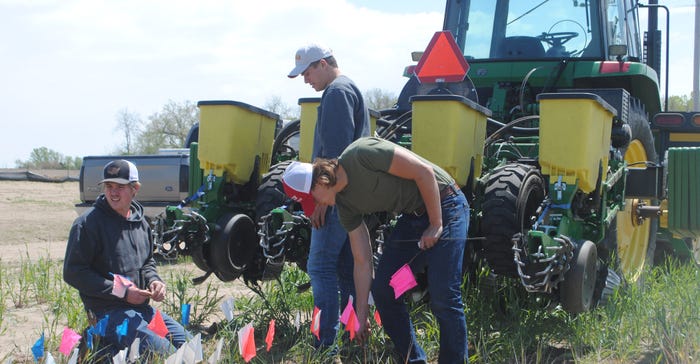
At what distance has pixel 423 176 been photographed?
11.9 feet

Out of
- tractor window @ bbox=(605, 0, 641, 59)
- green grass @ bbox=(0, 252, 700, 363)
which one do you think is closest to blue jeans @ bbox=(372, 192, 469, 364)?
green grass @ bbox=(0, 252, 700, 363)

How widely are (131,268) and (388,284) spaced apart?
1379mm

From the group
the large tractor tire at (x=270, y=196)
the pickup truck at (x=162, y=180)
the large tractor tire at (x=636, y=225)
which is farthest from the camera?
the pickup truck at (x=162, y=180)

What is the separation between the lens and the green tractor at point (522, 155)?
436cm

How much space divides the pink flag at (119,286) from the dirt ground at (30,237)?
0.66 m

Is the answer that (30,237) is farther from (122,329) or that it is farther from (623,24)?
(623,24)

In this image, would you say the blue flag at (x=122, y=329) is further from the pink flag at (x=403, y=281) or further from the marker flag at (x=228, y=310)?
the pink flag at (x=403, y=281)

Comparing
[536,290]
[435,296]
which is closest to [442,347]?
[435,296]

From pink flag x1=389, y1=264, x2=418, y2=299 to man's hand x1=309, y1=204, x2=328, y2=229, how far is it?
2.07 ft

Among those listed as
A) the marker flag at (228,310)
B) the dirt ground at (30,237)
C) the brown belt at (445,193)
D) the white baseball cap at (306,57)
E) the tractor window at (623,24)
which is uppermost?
the tractor window at (623,24)

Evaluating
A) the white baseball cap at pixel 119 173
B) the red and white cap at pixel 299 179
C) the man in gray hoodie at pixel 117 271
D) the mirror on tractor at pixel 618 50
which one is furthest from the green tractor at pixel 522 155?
the red and white cap at pixel 299 179

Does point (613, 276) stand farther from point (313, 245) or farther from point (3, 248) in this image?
point (3, 248)

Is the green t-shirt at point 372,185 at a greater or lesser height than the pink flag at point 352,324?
greater

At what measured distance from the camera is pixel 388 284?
12.7ft
